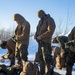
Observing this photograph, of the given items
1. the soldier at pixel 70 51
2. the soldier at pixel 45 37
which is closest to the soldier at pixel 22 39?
the soldier at pixel 45 37

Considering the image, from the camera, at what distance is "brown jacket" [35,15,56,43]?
8586 mm

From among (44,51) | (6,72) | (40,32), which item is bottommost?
(6,72)

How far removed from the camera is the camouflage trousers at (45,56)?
8.49 metres

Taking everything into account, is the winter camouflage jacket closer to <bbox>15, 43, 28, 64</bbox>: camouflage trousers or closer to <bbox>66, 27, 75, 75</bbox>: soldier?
<bbox>15, 43, 28, 64</bbox>: camouflage trousers

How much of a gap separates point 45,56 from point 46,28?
85 cm

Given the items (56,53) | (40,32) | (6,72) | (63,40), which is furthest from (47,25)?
(56,53)

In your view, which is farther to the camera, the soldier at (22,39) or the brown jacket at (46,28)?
the soldier at (22,39)

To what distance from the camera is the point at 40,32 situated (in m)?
8.88

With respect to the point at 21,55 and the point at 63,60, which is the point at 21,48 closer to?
the point at 21,55

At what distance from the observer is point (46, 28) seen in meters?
8.79

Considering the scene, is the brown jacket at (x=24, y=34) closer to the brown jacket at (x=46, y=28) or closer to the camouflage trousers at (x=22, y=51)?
the camouflage trousers at (x=22, y=51)

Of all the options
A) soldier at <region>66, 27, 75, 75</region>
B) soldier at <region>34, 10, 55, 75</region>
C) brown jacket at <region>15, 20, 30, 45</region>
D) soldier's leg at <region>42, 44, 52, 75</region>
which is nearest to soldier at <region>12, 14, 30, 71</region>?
brown jacket at <region>15, 20, 30, 45</region>

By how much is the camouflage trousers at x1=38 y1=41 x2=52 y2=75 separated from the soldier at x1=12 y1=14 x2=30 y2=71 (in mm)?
639

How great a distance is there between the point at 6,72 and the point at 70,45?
2006 mm
